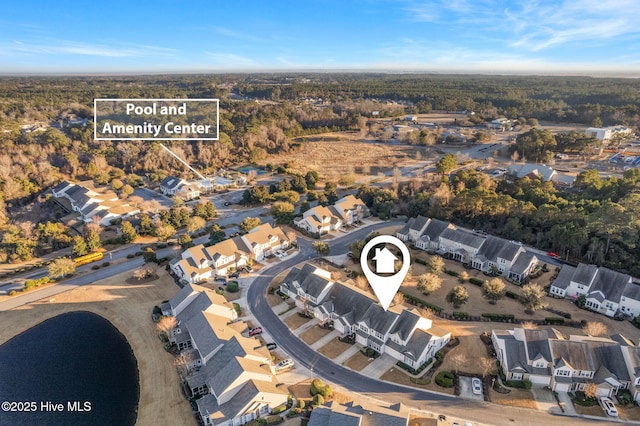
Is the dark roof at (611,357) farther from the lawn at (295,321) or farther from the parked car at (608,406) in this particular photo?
the lawn at (295,321)

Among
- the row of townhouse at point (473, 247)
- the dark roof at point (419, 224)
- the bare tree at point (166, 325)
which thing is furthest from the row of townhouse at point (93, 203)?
the row of townhouse at point (473, 247)

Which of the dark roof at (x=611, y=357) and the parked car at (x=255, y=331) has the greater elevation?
the dark roof at (x=611, y=357)

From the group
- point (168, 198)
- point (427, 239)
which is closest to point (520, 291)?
point (427, 239)

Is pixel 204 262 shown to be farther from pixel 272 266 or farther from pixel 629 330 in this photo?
pixel 629 330

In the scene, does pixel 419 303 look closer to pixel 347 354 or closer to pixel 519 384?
pixel 347 354

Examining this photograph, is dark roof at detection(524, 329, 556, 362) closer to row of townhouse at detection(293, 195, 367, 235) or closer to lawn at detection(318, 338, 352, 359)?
lawn at detection(318, 338, 352, 359)

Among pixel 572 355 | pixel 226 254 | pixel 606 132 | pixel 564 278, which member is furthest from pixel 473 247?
pixel 606 132
